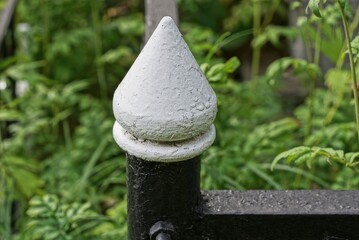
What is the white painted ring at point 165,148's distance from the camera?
1.54 meters

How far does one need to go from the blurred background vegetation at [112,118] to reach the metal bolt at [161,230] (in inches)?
15.0

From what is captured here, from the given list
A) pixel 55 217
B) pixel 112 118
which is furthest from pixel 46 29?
pixel 55 217

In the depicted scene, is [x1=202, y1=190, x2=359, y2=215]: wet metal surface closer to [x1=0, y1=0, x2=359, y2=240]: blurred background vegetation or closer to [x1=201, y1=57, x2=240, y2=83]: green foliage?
[x1=0, y1=0, x2=359, y2=240]: blurred background vegetation

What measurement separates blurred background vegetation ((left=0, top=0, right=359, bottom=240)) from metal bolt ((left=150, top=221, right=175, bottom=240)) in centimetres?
38

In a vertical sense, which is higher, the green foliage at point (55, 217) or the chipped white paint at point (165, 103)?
the chipped white paint at point (165, 103)

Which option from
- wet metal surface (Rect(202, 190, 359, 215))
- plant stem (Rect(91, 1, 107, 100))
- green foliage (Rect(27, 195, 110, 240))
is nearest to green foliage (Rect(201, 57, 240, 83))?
green foliage (Rect(27, 195, 110, 240))

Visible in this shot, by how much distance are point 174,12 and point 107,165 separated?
3.51 ft

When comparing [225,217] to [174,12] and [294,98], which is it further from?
[294,98]

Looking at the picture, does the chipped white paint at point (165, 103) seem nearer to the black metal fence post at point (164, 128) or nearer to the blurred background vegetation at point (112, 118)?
the black metal fence post at point (164, 128)

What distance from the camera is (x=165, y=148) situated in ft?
5.05

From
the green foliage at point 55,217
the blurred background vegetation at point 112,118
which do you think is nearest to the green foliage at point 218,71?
the blurred background vegetation at point 112,118

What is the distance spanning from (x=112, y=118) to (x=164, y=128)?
105 inches

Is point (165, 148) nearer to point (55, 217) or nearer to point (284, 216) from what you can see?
point (284, 216)

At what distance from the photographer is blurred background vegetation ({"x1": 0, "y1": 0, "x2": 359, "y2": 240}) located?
2.68 metres
